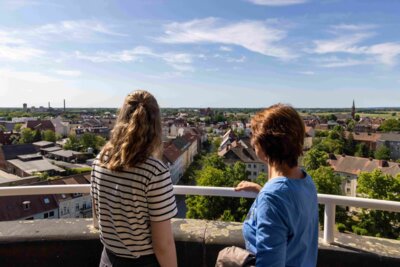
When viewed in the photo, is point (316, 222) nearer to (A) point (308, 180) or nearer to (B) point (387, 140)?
(A) point (308, 180)

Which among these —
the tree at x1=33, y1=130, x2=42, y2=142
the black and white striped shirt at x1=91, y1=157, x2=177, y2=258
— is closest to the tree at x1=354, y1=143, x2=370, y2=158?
the tree at x1=33, y1=130, x2=42, y2=142

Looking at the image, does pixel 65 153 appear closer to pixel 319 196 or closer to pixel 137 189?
pixel 319 196

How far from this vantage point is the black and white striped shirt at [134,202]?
5.30 ft

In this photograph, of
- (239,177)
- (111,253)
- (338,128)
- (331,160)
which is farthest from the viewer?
(338,128)

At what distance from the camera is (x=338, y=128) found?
91125 mm

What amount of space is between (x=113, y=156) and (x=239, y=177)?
2674 centimetres

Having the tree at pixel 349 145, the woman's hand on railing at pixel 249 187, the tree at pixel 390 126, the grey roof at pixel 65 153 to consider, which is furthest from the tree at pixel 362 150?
the woman's hand on railing at pixel 249 187

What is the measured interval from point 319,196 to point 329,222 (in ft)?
0.77

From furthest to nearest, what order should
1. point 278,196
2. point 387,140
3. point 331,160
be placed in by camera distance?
point 387,140 → point 331,160 → point 278,196

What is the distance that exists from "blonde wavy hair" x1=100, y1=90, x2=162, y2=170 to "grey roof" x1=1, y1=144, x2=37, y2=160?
175 feet

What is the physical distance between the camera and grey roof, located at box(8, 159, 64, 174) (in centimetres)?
3842

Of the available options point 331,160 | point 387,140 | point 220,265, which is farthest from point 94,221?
point 387,140

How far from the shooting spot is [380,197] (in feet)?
71.1

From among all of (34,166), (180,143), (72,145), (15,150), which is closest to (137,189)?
(34,166)
